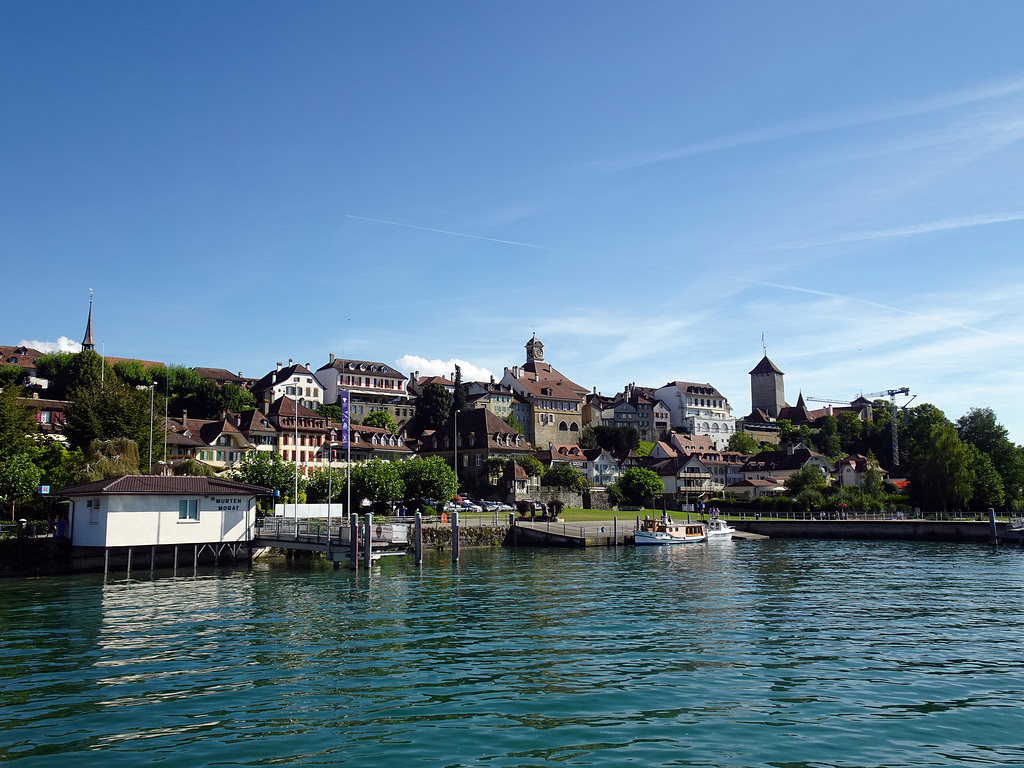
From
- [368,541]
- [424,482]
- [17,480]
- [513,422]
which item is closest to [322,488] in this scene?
[424,482]

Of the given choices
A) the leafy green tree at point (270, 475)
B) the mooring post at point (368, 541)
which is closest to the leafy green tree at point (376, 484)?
the leafy green tree at point (270, 475)

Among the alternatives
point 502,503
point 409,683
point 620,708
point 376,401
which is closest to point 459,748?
point 620,708

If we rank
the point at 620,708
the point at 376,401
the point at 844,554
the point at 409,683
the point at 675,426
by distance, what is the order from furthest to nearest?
1. the point at 675,426
2. the point at 376,401
3. the point at 844,554
4. the point at 409,683
5. the point at 620,708

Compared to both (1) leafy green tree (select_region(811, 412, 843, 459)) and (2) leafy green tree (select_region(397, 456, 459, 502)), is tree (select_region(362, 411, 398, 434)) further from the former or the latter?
(1) leafy green tree (select_region(811, 412, 843, 459))

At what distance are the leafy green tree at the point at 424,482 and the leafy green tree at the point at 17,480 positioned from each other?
2935cm

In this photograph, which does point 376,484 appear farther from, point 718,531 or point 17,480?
point 718,531

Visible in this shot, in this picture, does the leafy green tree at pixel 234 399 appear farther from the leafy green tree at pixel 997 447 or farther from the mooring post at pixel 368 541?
the leafy green tree at pixel 997 447

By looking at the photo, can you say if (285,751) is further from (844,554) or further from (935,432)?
(935,432)

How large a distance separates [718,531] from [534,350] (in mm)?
98355

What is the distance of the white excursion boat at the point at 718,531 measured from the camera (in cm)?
7362

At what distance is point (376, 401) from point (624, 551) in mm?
84774

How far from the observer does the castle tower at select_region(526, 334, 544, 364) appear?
16950 centimetres

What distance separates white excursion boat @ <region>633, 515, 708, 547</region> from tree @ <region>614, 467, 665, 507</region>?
95.0ft

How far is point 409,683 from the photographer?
17.3m
